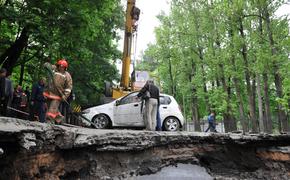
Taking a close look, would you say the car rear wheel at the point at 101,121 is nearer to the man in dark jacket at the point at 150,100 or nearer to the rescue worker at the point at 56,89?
the man in dark jacket at the point at 150,100

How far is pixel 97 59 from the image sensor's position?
70.1 feet

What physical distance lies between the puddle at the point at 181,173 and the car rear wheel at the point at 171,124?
4.86 metres

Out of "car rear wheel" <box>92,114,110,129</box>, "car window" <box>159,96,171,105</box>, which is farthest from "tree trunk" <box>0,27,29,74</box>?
"car window" <box>159,96,171,105</box>

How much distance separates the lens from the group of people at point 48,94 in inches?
276

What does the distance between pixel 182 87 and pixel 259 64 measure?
513 inches

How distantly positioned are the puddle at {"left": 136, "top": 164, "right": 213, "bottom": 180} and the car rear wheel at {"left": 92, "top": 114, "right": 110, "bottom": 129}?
592cm

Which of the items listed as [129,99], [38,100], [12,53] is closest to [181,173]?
[38,100]

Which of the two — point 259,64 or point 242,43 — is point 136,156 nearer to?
point 259,64

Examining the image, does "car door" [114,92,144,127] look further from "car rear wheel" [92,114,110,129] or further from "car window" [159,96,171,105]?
"car window" [159,96,171,105]

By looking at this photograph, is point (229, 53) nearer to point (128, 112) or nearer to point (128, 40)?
point (128, 40)

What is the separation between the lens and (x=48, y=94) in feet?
23.1

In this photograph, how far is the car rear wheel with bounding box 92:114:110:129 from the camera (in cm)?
1180

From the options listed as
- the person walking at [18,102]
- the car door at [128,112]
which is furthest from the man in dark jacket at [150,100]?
the person walking at [18,102]

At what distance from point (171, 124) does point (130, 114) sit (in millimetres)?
1415
